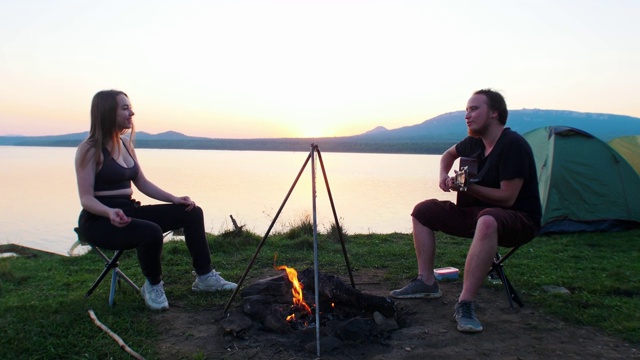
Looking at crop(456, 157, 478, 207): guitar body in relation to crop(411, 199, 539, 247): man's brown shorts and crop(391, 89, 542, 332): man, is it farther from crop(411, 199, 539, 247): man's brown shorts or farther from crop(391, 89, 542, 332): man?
crop(411, 199, 539, 247): man's brown shorts

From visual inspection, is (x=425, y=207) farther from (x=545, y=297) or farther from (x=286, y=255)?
(x=286, y=255)

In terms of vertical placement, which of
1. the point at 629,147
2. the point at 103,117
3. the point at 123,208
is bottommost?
the point at 123,208

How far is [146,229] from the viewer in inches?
152

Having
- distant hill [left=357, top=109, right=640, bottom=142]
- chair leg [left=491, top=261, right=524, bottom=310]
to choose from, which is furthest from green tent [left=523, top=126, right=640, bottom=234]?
distant hill [left=357, top=109, right=640, bottom=142]

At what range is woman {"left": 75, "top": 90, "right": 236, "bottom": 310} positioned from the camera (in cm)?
387

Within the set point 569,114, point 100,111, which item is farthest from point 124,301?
point 569,114

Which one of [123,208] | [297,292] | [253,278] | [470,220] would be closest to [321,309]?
[297,292]

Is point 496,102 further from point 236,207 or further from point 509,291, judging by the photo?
point 236,207

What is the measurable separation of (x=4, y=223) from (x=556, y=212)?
39.8 feet

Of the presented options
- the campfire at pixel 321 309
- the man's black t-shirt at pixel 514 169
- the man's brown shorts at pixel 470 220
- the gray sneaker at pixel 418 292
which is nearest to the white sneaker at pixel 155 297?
the campfire at pixel 321 309

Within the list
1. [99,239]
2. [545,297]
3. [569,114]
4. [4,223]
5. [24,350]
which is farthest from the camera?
[569,114]

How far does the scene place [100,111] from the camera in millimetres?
4043

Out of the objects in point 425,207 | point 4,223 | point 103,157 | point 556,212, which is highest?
point 103,157

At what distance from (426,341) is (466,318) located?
0.42 metres
